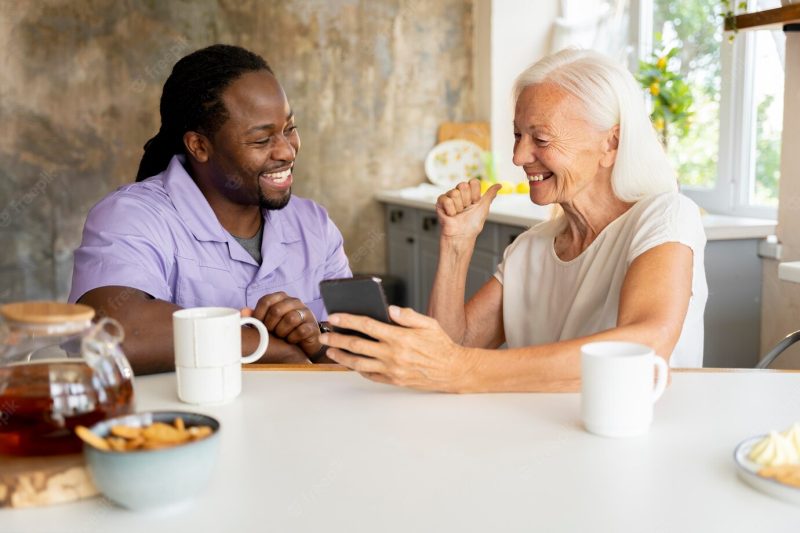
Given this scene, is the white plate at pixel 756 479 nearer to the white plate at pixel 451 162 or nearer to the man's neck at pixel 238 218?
the man's neck at pixel 238 218

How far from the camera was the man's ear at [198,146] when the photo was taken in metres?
2.13

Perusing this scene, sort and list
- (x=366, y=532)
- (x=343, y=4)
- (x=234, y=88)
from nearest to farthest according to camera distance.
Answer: (x=366, y=532)
(x=234, y=88)
(x=343, y=4)

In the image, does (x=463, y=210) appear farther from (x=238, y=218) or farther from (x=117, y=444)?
(x=117, y=444)

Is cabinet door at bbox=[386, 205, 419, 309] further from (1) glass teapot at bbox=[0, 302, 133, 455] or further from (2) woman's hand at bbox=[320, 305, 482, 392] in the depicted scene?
(1) glass teapot at bbox=[0, 302, 133, 455]

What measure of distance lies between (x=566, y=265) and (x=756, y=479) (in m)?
0.93

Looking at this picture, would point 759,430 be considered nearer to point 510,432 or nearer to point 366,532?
point 510,432

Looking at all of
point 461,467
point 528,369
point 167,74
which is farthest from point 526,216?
point 461,467

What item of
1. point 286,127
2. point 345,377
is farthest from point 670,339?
point 286,127

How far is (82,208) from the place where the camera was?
170 inches

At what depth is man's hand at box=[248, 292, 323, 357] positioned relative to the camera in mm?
1747

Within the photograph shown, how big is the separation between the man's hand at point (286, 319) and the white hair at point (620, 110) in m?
0.66

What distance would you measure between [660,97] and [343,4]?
196 cm

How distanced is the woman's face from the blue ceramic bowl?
1.04 metres

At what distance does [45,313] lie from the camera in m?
0.99
